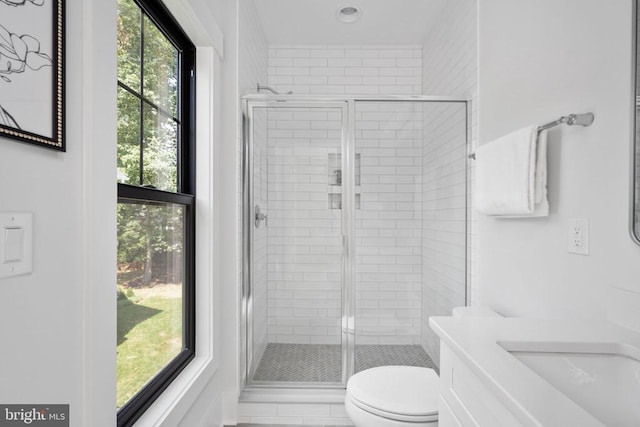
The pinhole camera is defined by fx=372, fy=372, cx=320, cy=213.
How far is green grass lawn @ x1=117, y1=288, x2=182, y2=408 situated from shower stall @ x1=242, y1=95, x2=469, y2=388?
67 centimetres

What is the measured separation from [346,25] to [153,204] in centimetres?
217

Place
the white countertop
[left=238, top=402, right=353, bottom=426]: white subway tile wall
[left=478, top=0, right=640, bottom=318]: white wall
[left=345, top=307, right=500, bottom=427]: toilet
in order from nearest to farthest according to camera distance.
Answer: the white countertop
[left=478, top=0, right=640, bottom=318]: white wall
[left=345, top=307, right=500, bottom=427]: toilet
[left=238, top=402, right=353, bottom=426]: white subway tile wall

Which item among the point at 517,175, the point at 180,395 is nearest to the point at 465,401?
the point at 517,175

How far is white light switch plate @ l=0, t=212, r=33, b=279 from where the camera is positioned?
25.2 inches

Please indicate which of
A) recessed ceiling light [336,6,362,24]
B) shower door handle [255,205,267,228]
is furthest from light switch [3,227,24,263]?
recessed ceiling light [336,6,362,24]

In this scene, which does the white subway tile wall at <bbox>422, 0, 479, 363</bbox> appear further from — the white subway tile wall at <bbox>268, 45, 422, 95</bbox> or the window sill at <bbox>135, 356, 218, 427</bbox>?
the window sill at <bbox>135, 356, 218, 427</bbox>

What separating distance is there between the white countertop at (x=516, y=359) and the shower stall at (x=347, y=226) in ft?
3.55

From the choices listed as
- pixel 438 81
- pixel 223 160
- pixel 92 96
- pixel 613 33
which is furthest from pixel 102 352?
pixel 438 81

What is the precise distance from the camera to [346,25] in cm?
284

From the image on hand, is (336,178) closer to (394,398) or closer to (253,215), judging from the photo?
(253,215)

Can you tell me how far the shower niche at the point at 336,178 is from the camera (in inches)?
87.8

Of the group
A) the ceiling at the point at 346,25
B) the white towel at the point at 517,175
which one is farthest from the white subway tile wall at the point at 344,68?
the white towel at the point at 517,175

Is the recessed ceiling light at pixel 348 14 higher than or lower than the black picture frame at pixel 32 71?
higher

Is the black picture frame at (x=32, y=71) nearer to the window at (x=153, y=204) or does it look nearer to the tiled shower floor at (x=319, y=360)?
the window at (x=153, y=204)
